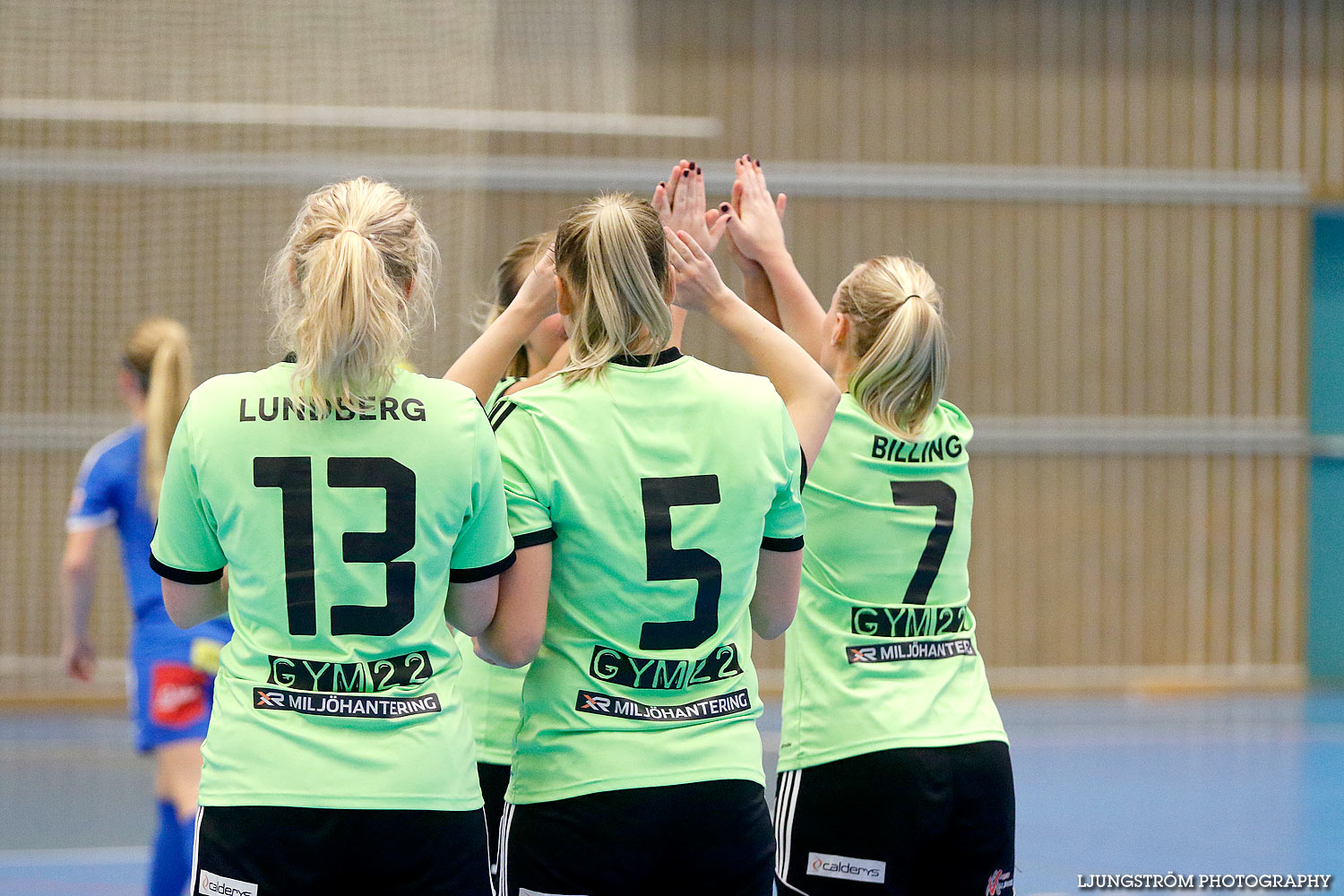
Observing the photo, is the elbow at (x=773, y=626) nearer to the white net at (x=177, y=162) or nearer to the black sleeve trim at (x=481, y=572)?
the black sleeve trim at (x=481, y=572)

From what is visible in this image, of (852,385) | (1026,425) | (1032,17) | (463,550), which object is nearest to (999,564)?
(1026,425)

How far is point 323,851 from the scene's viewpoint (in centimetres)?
175

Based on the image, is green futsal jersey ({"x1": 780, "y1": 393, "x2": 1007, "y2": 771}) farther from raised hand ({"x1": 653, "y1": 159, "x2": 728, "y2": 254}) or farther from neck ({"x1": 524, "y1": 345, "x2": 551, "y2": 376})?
neck ({"x1": 524, "y1": 345, "x2": 551, "y2": 376})

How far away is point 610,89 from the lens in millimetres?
7941

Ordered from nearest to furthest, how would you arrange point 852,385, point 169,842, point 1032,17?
point 852,385 < point 169,842 < point 1032,17

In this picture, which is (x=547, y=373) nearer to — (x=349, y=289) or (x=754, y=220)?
(x=754, y=220)

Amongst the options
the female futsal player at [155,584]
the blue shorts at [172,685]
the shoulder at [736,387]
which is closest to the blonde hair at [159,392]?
the female futsal player at [155,584]

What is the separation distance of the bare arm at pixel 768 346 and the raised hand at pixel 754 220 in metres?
0.39

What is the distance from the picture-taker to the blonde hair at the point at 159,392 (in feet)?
12.5

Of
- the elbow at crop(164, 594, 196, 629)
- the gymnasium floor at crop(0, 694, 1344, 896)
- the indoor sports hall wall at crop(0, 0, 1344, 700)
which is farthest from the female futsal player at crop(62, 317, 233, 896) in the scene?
the indoor sports hall wall at crop(0, 0, 1344, 700)

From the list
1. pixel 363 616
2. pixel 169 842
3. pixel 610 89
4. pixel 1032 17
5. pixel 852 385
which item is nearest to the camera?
pixel 363 616

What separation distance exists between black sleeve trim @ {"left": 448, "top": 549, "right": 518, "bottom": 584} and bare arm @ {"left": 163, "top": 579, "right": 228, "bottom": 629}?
33 centimetres

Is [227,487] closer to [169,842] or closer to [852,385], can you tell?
[852,385]

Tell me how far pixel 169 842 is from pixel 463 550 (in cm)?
219
